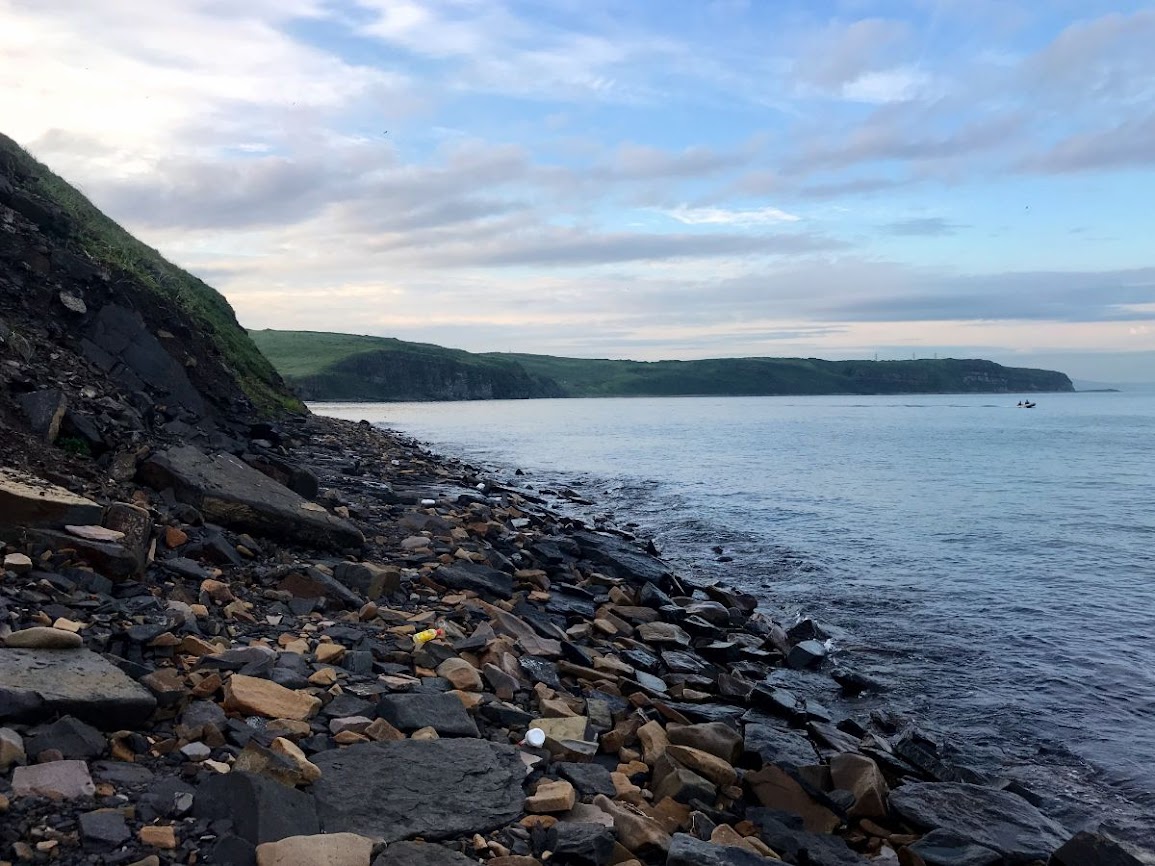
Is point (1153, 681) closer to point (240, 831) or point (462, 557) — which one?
point (462, 557)

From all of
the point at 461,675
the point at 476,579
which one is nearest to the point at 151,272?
the point at 476,579

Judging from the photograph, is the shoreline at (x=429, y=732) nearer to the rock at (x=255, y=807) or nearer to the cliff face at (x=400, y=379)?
the rock at (x=255, y=807)

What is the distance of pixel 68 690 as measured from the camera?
17.4ft

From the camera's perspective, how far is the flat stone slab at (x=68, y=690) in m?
5.05

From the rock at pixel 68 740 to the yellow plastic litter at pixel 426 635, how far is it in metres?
3.46

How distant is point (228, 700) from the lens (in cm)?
597

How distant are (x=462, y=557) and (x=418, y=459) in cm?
1919

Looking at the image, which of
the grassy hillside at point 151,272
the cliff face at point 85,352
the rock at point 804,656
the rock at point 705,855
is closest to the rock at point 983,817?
the rock at point 705,855

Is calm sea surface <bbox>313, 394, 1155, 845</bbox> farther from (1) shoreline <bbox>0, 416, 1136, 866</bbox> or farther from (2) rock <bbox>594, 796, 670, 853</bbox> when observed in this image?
(2) rock <bbox>594, 796, 670, 853</bbox>

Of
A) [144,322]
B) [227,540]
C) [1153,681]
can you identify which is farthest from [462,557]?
[1153,681]

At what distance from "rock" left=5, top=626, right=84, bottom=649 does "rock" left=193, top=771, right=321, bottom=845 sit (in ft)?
5.98

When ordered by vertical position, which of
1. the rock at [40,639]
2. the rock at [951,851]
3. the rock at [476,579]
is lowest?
the rock at [951,851]

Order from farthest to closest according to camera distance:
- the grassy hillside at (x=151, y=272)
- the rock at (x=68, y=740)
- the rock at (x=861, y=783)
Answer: the grassy hillside at (x=151, y=272)
the rock at (x=861, y=783)
the rock at (x=68, y=740)

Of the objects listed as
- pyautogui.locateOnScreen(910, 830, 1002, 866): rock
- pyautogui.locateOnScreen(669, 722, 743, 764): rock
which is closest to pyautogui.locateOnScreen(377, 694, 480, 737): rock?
pyautogui.locateOnScreen(669, 722, 743, 764): rock
